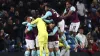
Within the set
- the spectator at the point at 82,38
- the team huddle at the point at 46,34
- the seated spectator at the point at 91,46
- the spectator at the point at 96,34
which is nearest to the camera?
the team huddle at the point at 46,34

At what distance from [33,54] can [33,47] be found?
32 centimetres

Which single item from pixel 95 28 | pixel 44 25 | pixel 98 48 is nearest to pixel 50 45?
pixel 44 25

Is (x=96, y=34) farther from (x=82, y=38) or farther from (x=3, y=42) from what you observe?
(x=3, y=42)

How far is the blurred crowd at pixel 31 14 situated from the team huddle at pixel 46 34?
1.79m

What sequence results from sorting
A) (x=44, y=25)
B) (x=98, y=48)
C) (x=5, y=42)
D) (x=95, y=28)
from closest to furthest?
(x=44, y=25) → (x=5, y=42) → (x=98, y=48) → (x=95, y=28)

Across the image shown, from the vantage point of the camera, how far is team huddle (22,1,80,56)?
18.9 meters

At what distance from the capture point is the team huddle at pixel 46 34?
18.9 metres

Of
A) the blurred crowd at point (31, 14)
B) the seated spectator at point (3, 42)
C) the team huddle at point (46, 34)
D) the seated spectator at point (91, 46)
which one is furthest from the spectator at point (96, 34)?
the seated spectator at point (3, 42)

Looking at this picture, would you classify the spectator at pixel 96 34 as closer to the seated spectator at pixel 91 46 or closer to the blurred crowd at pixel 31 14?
the blurred crowd at pixel 31 14

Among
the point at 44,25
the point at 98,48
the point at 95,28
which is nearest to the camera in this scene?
the point at 44,25

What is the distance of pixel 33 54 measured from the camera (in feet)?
65.5

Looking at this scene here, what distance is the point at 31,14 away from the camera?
78.4 feet

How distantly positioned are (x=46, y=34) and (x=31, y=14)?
522 cm

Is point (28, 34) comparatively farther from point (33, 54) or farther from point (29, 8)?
point (29, 8)
